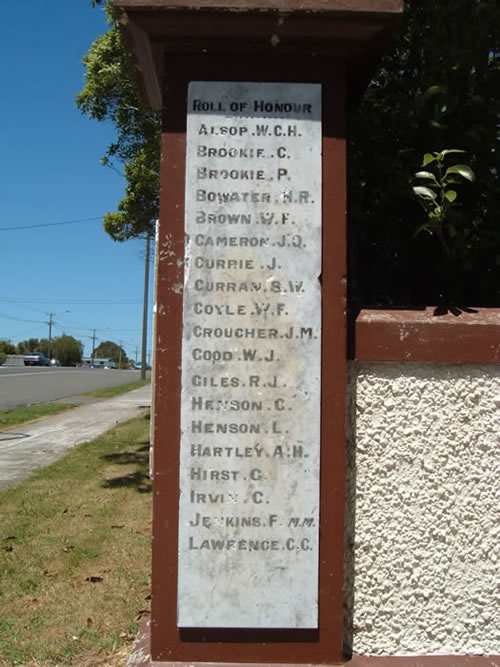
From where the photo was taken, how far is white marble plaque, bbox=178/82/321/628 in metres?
2.62

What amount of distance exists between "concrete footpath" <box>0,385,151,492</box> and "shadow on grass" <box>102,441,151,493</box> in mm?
890

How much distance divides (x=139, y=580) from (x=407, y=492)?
7.37 feet

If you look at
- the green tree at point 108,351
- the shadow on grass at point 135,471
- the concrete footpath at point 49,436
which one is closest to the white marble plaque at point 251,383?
the shadow on grass at point 135,471

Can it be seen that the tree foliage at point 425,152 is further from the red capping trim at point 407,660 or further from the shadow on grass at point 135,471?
the shadow on grass at point 135,471

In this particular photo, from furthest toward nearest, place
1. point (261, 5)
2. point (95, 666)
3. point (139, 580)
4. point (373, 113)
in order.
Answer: point (139, 580) → point (373, 113) → point (95, 666) → point (261, 5)

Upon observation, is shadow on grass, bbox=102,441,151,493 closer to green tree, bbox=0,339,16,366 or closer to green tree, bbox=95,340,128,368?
green tree, bbox=0,339,16,366

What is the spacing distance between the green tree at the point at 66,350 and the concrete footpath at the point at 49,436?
3758 inches

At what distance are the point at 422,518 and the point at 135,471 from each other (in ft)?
19.0

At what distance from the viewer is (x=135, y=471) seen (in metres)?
8.08

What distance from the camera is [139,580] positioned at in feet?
14.1

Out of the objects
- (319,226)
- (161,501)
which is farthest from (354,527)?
(319,226)

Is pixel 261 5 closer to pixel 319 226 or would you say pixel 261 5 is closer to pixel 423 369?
pixel 319 226

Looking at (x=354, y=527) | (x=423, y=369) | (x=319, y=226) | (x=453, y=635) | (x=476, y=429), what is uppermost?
(x=319, y=226)

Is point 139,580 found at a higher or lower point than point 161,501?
lower
